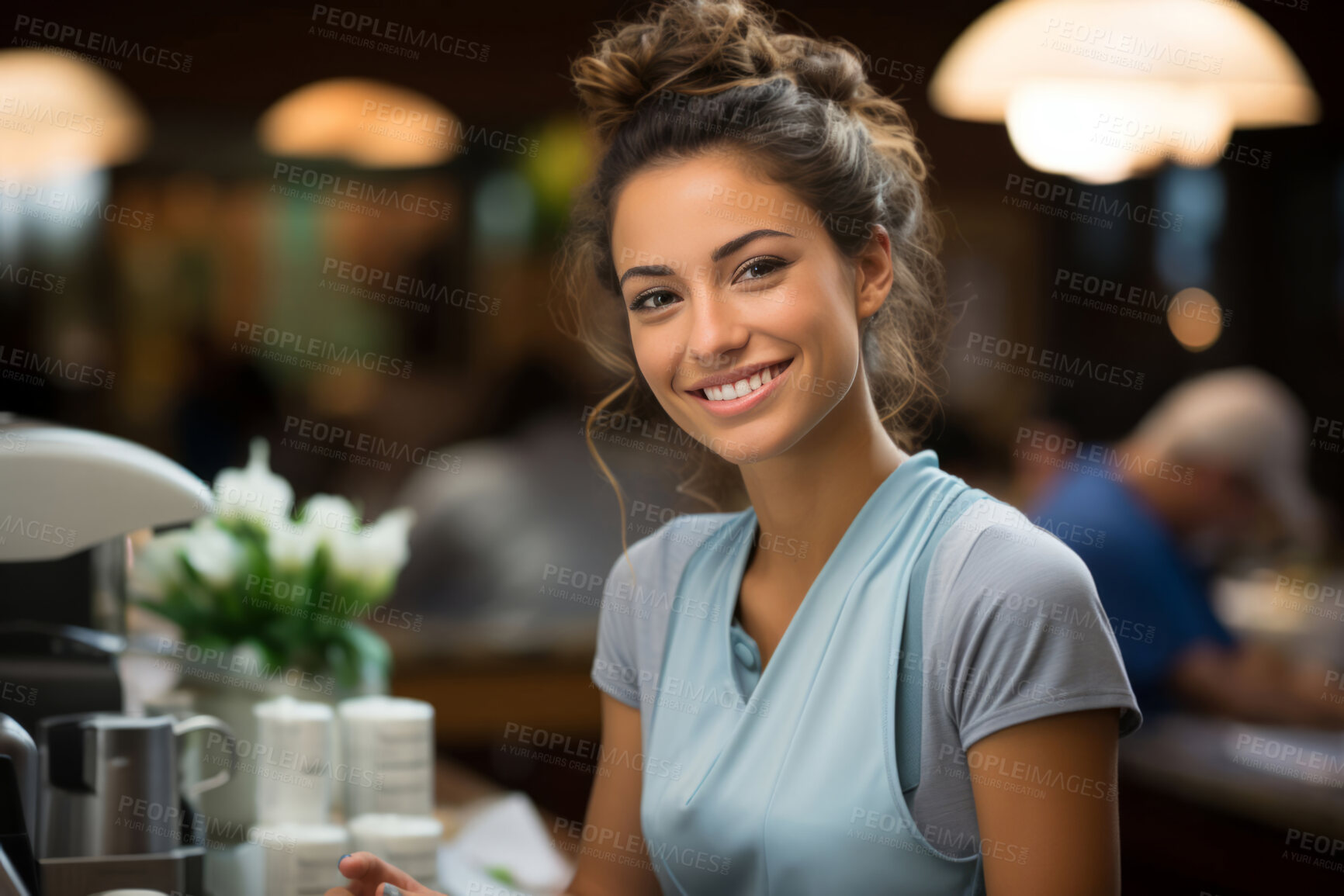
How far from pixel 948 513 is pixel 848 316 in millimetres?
230

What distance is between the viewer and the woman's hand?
110cm

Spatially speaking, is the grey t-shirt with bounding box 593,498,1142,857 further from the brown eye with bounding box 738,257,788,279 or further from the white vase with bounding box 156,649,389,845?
the white vase with bounding box 156,649,389,845

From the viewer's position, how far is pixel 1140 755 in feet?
8.07

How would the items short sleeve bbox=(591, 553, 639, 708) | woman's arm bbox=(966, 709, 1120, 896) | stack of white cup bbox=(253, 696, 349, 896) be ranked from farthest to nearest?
short sleeve bbox=(591, 553, 639, 708), stack of white cup bbox=(253, 696, 349, 896), woman's arm bbox=(966, 709, 1120, 896)

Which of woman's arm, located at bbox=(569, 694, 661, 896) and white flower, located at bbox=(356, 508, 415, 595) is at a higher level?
white flower, located at bbox=(356, 508, 415, 595)

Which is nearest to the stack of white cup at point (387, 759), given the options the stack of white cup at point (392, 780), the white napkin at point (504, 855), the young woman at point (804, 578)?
the stack of white cup at point (392, 780)

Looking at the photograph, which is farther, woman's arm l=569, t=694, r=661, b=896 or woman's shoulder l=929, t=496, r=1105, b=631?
woman's arm l=569, t=694, r=661, b=896

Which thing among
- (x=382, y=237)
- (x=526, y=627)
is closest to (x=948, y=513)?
(x=526, y=627)

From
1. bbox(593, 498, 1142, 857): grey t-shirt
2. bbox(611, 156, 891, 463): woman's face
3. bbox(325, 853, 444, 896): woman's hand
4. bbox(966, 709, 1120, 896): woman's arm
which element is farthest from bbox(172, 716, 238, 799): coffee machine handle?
bbox(966, 709, 1120, 896): woman's arm

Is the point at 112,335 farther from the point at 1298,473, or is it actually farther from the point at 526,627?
the point at 1298,473

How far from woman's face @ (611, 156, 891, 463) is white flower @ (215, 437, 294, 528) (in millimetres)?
577

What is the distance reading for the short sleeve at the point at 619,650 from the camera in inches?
57.3

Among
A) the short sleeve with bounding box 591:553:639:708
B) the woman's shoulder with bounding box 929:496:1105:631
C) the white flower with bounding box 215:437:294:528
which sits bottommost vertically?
the short sleeve with bounding box 591:553:639:708

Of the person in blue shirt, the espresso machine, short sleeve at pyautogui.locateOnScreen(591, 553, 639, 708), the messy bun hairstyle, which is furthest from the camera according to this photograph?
the person in blue shirt
